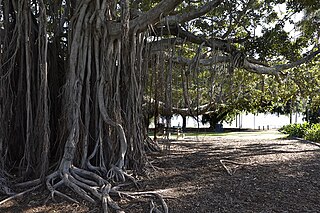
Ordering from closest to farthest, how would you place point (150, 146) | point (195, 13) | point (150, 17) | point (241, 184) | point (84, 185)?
point (84, 185) < point (241, 184) < point (150, 17) < point (195, 13) < point (150, 146)

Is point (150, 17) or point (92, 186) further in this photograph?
point (150, 17)

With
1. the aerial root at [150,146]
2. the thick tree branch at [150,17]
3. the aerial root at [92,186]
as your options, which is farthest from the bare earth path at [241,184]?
the thick tree branch at [150,17]

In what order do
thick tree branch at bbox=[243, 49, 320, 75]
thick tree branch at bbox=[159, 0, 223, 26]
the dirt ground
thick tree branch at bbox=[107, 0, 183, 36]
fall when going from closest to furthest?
1. the dirt ground
2. thick tree branch at bbox=[107, 0, 183, 36]
3. thick tree branch at bbox=[159, 0, 223, 26]
4. thick tree branch at bbox=[243, 49, 320, 75]

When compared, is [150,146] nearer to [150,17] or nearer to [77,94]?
[77,94]

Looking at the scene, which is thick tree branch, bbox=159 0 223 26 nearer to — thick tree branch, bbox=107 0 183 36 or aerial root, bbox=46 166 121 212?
thick tree branch, bbox=107 0 183 36

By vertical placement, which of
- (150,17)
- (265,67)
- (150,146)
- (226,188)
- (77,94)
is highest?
(150,17)

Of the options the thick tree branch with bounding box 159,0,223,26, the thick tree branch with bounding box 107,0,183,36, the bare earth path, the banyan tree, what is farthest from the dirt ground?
the thick tree branch with bounding box 159,0,223,26

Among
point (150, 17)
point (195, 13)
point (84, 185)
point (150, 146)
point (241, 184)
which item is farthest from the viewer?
point (150, 146)

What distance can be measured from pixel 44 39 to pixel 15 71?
74cm

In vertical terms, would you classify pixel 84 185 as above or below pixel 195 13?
below

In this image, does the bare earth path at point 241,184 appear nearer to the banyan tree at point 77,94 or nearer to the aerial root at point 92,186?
the aerial root at point 92,186

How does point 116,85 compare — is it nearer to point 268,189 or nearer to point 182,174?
point 182,174

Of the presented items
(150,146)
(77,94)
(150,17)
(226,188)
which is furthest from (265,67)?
(77,94)

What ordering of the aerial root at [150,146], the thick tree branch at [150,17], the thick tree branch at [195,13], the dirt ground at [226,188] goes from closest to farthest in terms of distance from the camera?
1. the dirt ground at [226,188]
2. the thick tree branch at [150,17]
3. the thick tree branch at [195,13]
4. the aerial root at [150,146]
